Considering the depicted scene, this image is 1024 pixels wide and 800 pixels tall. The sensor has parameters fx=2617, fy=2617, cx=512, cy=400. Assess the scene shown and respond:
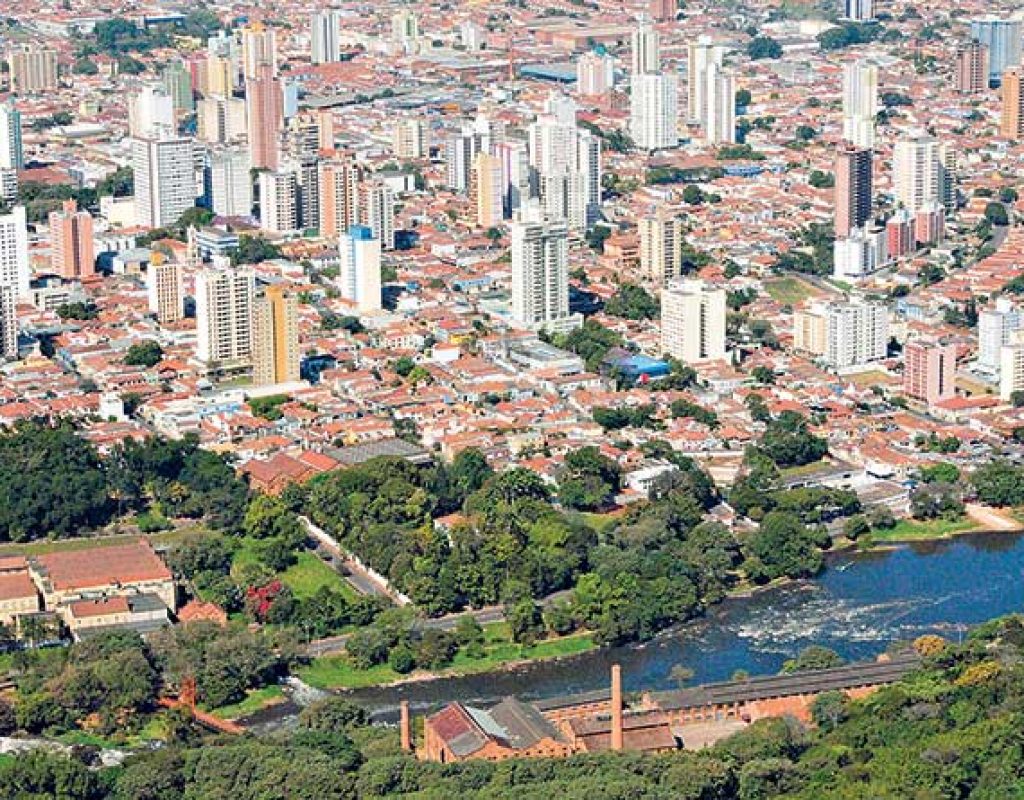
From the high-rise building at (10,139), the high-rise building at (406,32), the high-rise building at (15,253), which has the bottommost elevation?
the high-rise building at (15,253)

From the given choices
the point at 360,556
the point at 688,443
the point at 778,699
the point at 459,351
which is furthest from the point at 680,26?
the point at 778,699

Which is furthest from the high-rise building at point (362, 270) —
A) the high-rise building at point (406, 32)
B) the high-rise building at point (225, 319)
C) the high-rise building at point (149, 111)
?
the high-rise building at point (406, 32)

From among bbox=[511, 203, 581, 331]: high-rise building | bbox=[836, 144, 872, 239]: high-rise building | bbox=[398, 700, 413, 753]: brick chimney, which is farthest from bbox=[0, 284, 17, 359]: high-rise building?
bbox=[398, 700, 413, 753]: brick chimney

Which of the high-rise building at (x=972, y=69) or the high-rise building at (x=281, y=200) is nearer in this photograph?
the high-rise building at (x=281, y=200)

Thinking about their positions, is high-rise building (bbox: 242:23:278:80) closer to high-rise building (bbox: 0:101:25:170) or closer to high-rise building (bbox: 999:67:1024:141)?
high-rise building (bbox: 0:101:25:170)

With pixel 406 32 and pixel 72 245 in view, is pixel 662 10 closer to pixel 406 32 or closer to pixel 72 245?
pixel 406 32

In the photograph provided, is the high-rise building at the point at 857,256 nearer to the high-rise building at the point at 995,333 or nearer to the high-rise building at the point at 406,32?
the high-rise building at the point at 995,333

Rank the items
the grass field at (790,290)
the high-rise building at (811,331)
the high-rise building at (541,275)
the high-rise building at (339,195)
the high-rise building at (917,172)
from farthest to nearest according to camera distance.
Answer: the high-rise building at (917,172), the high-rise building at (339,195), the grass field at (790,290), the high-rise building at (541,275), the high-rise building at (811,331)
